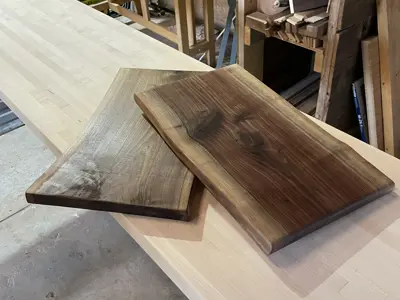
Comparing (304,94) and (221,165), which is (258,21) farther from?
(221,165)

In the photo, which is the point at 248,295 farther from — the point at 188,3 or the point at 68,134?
the point at 188,3

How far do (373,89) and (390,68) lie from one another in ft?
0.29

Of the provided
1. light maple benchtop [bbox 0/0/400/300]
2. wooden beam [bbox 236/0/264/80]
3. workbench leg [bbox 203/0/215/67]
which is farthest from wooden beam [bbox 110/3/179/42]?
light maple benchtop [bbox 0/0/400/300]

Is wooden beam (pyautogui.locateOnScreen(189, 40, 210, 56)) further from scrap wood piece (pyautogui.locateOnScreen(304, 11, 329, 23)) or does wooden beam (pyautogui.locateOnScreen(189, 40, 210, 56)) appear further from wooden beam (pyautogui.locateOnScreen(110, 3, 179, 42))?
scrap wood piece (pyautogui.locateOnScreen(304, 11, 329, 23))

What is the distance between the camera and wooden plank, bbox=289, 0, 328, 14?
1.36 m

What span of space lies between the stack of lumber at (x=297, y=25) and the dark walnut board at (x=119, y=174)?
27.6 inches

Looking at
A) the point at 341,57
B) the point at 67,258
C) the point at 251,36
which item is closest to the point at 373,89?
the point at 341,57

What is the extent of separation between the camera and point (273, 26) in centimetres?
139

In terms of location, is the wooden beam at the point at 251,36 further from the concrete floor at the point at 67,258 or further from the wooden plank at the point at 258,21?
the concrete floor at the point at 67,258

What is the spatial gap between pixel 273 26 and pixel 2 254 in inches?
48.1

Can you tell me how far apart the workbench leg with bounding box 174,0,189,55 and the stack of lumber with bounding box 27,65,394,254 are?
1393mm

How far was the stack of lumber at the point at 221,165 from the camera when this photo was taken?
0.64 metres

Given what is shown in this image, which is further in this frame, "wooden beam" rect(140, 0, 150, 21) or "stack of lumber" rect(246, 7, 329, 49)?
"wooden beam" rect(140, 0, 150, 21)

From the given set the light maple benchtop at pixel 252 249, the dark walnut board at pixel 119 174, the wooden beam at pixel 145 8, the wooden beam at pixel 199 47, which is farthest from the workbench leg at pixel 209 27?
the dark walnut board at pixel 119 174
